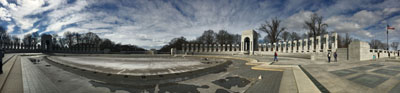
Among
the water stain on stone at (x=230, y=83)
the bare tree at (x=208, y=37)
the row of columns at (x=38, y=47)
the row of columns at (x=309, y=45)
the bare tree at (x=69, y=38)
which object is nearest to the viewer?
the water stain on stone at (x=230, y=83)

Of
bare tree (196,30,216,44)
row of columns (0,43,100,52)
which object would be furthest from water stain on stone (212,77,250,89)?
row of columns (0,43,100,52)

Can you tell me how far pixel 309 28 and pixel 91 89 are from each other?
4275cm

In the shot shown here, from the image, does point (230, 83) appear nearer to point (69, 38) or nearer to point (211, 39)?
point (211, 39)

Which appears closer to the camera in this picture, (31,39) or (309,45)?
(309,45)

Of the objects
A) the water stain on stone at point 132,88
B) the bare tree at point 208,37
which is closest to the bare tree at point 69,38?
the bare tree at point 208,37

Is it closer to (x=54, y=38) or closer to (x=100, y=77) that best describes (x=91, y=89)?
(x=100, y=77)

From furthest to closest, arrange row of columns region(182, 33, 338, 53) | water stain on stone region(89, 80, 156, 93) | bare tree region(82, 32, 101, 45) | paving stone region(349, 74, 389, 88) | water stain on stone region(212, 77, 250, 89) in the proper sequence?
bare tree region(82, 32, 101, 45), row of columns region(182, 33, 338, 53), water stain on stone region(212, 77, 250, 89), water stain on stone region(89, 80, 156, 93), paving stone region(349, 74, 389, 88)

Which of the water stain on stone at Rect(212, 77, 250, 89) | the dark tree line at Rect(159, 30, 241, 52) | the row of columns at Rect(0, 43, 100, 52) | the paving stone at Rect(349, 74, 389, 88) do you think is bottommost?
the water stain on stone at Rect(212, 77, 250, 89)

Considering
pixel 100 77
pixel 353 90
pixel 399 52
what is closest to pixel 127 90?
pixel 100 77

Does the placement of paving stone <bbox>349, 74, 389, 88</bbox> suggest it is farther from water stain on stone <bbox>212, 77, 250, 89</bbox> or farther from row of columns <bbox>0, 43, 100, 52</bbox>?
row of columns <bbox>0, 43, 100, 52</bbox>

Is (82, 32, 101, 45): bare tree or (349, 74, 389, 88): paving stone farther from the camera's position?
(82, 32, 101, 45): bare tree

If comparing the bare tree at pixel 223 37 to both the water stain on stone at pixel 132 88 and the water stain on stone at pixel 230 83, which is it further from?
the water stain on stone at pixel 132 88

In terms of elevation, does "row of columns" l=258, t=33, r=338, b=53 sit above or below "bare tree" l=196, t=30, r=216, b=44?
below

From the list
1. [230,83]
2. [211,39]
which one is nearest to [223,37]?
[211,39]
